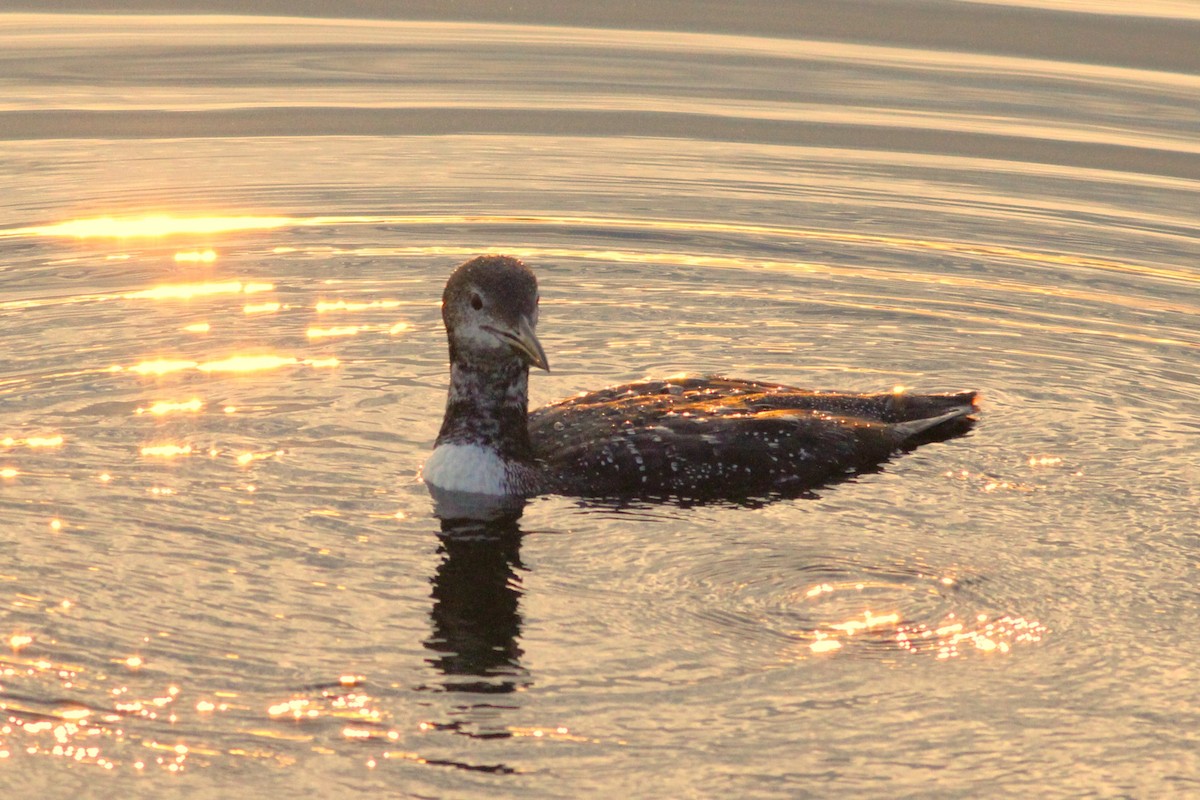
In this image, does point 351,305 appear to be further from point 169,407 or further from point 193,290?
point 169,407

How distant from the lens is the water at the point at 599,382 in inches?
258

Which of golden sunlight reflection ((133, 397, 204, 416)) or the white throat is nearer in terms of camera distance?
the white throat

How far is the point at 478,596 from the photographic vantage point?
7715mm

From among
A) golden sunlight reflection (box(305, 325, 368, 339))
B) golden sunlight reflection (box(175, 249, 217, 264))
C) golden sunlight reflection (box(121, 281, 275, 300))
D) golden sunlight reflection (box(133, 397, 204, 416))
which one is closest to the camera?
golden sunlight reflection (box(133, 397, 204, 416))

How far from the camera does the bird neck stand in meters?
8.96

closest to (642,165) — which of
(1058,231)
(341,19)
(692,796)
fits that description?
(1058,231)

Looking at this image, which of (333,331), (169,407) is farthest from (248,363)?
(169,407)

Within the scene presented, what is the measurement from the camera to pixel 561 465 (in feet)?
29.6

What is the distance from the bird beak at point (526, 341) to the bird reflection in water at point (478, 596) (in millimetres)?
673

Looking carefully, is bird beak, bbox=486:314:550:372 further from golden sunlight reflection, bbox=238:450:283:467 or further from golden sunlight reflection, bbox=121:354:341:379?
golden sunlight reflection, bbox=121:354:341:379

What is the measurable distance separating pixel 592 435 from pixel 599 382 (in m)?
1.26

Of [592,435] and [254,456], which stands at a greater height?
[592,435]

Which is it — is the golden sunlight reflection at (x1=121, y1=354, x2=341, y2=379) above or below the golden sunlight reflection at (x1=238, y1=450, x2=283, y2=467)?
above

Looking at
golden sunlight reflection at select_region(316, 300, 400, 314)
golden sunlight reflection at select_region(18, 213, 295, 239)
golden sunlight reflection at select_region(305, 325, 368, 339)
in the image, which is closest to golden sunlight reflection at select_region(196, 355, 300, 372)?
golden sunlight reflection at select_region(305, 325, 368, 339)
